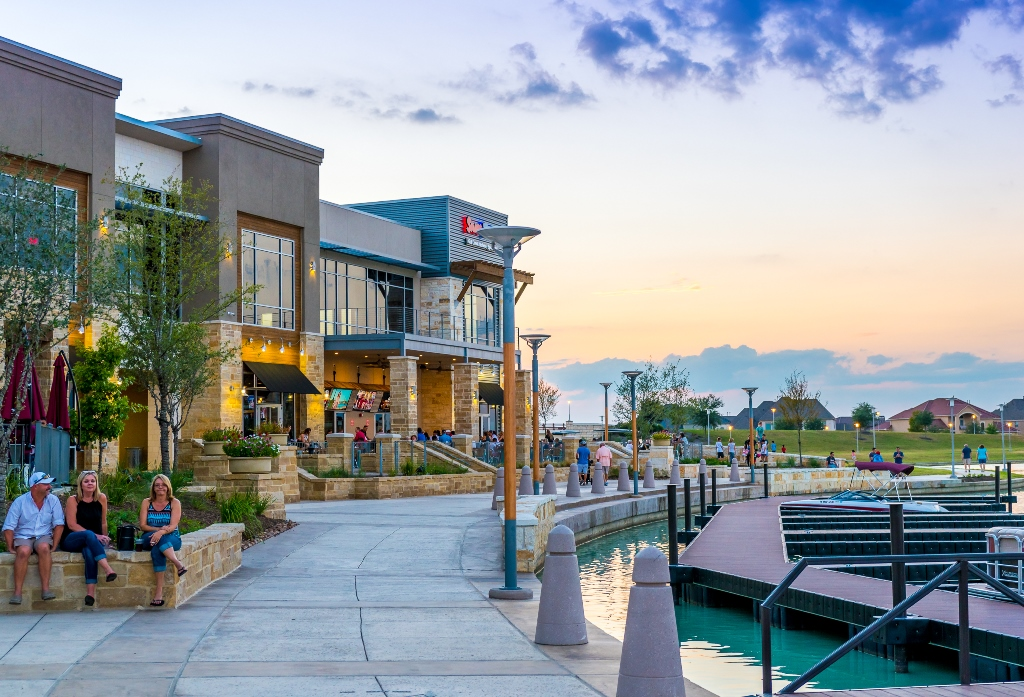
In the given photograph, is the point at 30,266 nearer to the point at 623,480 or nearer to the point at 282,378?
the point at 623,480

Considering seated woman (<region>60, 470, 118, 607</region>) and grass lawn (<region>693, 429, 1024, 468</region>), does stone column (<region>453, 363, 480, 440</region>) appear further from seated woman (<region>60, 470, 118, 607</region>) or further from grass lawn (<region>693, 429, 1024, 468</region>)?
grass lawn (<region>693, 429, 1024, 468</region>)

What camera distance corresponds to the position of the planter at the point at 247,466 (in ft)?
71.5

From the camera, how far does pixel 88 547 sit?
38.1 ft

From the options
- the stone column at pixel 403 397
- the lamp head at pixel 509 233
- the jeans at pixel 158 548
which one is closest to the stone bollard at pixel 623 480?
the stone column at pixel 403 397

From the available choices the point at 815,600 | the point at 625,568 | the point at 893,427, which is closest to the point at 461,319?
the point at 625,568

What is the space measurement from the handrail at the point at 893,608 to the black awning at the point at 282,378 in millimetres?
34756

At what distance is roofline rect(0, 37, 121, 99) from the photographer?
31797 millimetres

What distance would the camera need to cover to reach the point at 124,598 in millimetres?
11867

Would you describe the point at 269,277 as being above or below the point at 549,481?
above

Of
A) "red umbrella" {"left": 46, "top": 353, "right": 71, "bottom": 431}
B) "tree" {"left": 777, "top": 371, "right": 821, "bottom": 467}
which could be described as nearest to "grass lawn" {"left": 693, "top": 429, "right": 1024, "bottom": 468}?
"tree" {"left": 777, "top": 371, "right": 821, "bottom": 467}

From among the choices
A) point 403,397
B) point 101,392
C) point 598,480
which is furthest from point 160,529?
point 403,397

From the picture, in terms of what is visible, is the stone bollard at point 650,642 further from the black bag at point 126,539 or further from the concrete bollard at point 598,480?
the concrete bollard at point 598,480

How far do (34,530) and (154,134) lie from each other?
28.6m

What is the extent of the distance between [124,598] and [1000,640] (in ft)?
28.6
